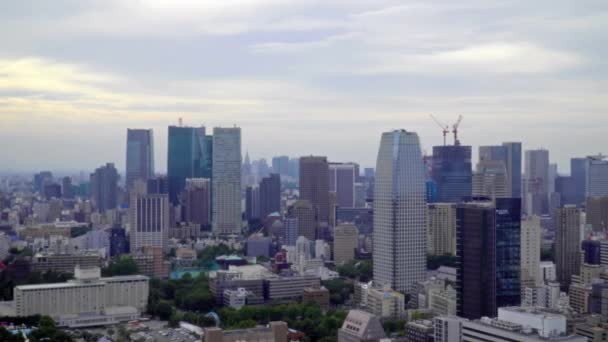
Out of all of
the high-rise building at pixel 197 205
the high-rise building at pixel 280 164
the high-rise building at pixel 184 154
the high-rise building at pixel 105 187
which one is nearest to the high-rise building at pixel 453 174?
the high-rise building at pixel 197 205

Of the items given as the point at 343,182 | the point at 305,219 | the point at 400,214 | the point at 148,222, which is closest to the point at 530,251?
the point at 400,214

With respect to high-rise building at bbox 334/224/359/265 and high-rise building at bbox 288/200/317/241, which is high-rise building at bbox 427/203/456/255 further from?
high-rise building at bbox 288/200/317/241

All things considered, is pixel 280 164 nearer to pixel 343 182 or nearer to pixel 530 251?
pixel 343 182

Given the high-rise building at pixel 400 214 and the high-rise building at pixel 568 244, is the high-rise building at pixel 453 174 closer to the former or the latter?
the high-rise building at pixel 568 244

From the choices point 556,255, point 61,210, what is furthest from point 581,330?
point 61,210

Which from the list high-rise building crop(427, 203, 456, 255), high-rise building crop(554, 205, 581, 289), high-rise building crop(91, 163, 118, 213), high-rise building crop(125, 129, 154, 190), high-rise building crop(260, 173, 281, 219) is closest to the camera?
high-rise building crop(554, 205, 581, 289)

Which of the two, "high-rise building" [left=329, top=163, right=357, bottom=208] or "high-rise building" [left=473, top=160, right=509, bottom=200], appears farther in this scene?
"high-rise building" [left=329, top=163, right=357, bottom=208]

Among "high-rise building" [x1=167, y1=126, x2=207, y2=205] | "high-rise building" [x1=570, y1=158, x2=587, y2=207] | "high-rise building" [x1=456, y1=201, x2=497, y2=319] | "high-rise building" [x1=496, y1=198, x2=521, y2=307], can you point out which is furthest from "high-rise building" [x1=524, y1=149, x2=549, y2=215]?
"high-rise building" [x1=456, y1=201, x2=497, y2=319]
